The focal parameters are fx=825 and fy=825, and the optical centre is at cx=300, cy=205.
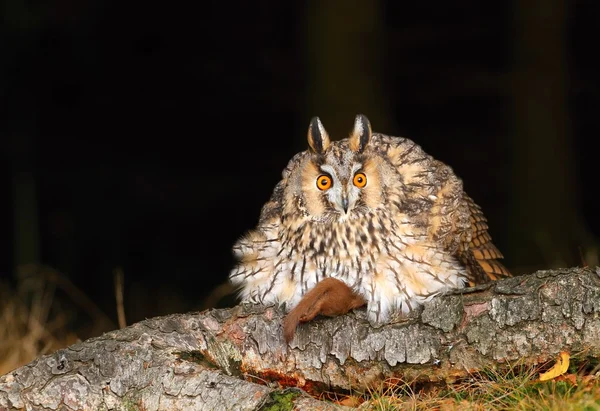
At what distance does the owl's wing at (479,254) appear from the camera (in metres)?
3.33

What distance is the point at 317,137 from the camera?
3.01 metres

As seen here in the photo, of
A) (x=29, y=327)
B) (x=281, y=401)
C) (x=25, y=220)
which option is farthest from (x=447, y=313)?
(x=25, y=220)

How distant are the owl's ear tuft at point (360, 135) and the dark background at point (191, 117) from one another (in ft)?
10.3

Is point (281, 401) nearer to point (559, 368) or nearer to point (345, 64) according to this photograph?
point (559, 368)

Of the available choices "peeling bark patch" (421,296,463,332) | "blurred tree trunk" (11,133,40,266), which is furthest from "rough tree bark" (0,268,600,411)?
"blurred tree trunk" (11,133,40,266)

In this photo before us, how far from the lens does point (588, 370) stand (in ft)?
7.59

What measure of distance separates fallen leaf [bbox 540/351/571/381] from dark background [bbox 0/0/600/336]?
13.2 feet

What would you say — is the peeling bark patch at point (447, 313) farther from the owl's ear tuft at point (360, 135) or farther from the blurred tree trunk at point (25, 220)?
the blurred tree trunk at point (25, 220)

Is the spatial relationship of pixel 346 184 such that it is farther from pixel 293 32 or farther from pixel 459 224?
pixel 293 32

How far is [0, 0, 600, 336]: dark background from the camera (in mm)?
6832

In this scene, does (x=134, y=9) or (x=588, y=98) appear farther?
(x=134, y=9)

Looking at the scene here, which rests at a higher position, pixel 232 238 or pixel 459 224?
pixel 459 224

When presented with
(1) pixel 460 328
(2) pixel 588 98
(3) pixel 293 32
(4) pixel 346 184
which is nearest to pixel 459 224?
(4) pixel 346 184

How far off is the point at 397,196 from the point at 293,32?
4885 mm
